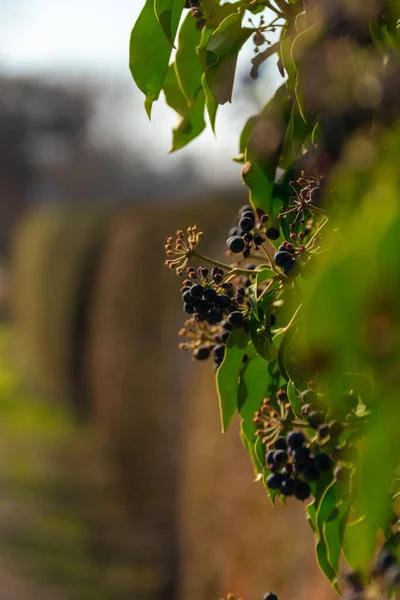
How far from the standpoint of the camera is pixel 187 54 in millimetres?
997

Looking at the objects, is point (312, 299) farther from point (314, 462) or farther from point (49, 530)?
point (49, 530)

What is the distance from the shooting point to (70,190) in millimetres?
21984

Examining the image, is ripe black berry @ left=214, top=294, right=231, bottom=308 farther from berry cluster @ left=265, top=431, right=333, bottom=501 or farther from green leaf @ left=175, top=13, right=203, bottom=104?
green leaf @ left=175, top=13, right=203, bottom=104

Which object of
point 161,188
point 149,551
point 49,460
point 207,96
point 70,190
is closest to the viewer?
point 207,96

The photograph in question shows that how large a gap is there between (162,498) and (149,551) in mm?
358

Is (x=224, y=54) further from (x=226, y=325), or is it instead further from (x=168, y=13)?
(x=226, y=325)

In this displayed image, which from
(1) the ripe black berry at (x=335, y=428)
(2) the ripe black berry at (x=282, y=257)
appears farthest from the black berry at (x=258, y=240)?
(1) the ripe black berry at (x=335, y=428)

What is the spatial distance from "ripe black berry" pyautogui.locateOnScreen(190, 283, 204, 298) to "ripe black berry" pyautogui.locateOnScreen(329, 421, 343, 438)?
0.20 meters

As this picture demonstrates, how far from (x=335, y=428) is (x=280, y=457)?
0.13m

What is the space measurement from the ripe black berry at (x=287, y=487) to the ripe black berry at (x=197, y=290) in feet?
0.80

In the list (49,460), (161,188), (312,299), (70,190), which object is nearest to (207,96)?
(312,299)

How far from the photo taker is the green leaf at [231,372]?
905 millimetres

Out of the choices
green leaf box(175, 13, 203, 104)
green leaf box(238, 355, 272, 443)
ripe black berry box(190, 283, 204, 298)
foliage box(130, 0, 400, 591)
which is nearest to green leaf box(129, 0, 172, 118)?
foliage box(130, 0, 400, 591)

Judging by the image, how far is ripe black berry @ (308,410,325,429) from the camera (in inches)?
34.5
